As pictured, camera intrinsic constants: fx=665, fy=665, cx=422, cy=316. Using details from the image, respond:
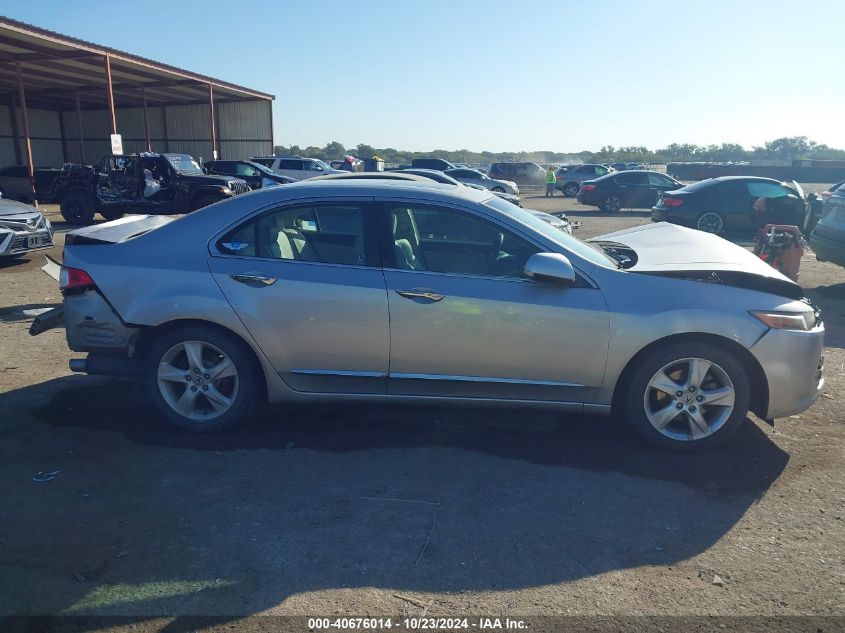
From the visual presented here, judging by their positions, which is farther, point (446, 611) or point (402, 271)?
point (402, 271)

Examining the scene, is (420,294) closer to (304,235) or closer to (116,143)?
(304,235)

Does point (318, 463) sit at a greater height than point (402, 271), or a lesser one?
lesser

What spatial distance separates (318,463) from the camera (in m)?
4.08

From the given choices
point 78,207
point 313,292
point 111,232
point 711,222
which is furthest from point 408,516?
point 78,207

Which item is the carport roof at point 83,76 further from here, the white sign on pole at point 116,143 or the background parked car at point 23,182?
the background parked car at point 23,182

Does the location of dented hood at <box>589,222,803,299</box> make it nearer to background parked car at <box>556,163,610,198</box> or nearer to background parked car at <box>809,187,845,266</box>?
background parked car at <box>809,187,845,266</box>

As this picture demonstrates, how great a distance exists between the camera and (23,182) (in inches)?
888

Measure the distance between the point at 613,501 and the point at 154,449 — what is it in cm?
283

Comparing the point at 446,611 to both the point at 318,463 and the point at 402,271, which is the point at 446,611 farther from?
the point at 402,271

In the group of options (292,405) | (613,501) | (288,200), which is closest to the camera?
(613,501)

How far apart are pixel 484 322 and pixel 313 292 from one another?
43.2 inches

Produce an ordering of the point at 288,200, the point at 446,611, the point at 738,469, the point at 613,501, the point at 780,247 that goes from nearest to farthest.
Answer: the point at 446,611
the point at 613,501
the point at 738,469
the point at 288,200
the point at 780,247

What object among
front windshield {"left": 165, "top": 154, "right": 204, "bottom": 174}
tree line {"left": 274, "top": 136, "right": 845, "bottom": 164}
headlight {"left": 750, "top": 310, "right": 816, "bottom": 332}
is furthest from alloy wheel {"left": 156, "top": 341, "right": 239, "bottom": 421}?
tree line {"left": 274, "top": 136, "right": 845, "bottom": 164}

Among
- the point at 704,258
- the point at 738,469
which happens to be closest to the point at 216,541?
the point at 738,469
